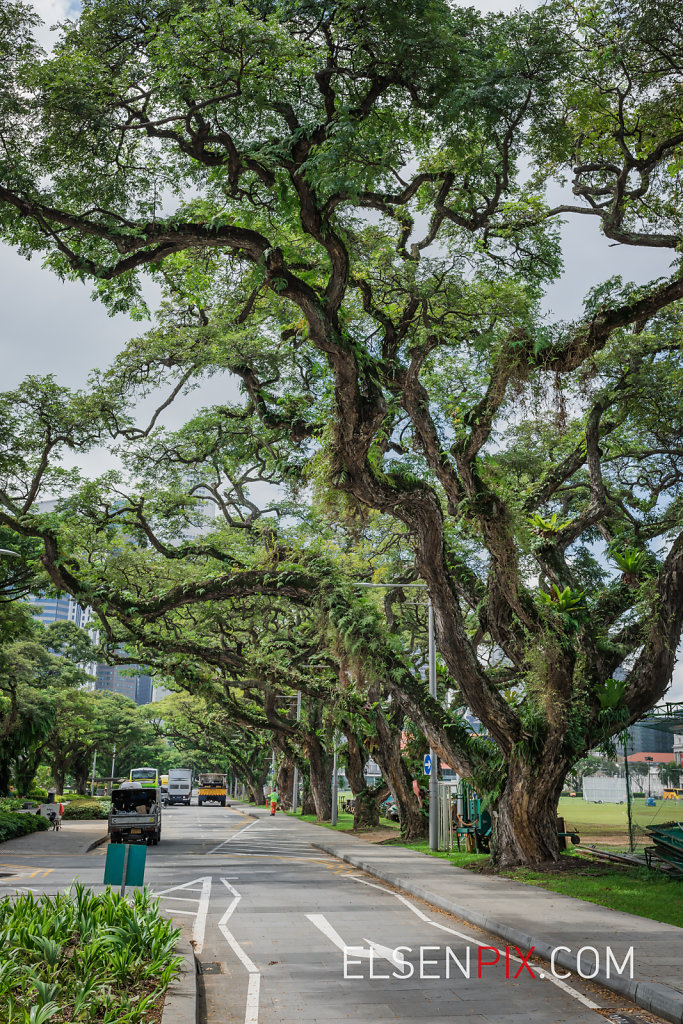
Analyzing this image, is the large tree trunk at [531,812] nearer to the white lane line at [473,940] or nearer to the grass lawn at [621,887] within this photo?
the grass lawn at [621,887]

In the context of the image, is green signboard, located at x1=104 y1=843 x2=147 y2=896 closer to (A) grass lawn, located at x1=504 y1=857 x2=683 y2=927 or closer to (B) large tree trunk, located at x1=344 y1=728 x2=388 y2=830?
(A) grass lawn, located at x1=504 y1=857 x2=683 y2=927

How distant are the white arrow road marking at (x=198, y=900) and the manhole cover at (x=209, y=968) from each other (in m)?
0.76

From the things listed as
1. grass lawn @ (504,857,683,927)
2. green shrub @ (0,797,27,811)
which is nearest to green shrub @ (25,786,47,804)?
green shrub @ (0,797,27,811)

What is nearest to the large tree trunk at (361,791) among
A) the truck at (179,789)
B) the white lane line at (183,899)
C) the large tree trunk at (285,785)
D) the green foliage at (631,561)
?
the green foliage at (631,561)

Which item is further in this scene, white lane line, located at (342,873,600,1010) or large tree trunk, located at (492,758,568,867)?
large tree trunk, located at (492,758,568,867)

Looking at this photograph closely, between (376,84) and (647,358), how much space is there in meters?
8.41

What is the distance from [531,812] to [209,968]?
9994mm

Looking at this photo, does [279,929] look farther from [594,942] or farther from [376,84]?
[376,84]

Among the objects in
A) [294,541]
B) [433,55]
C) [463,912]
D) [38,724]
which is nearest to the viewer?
[433,55]

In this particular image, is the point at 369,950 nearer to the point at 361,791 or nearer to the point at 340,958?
the point at 340,958

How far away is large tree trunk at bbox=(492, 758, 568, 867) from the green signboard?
33.3ft

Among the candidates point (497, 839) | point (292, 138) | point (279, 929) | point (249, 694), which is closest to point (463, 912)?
point (279, 929)

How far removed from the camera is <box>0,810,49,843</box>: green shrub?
26.7 metres

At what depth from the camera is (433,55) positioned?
1004cm
